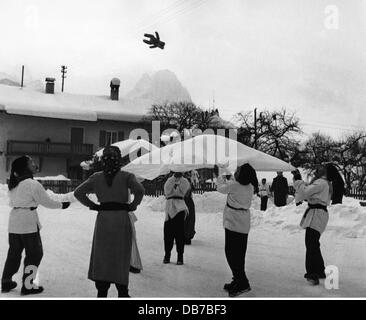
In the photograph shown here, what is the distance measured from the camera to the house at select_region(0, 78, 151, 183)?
31609mm

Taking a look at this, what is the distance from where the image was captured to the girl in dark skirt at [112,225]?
206 inches

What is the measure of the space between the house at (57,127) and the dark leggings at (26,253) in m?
25.9

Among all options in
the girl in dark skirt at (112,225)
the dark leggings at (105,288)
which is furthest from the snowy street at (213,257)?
the girl in dark skirt at (112,225)

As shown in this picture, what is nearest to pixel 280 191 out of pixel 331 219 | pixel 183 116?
pixel 331 219

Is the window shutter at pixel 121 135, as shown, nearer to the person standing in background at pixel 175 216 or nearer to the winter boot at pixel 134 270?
the person standing in background at pixel 175 216

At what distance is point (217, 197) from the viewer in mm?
18859

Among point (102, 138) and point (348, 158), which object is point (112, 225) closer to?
point (102, 138)

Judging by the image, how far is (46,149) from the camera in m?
31.8

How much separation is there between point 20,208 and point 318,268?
4.16 metres

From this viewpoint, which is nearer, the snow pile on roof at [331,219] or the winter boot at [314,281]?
the winter boot at [314,281]

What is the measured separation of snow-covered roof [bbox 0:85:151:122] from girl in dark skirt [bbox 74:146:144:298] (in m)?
27.0

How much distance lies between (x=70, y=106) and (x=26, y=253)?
28782mm
